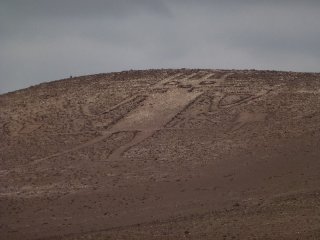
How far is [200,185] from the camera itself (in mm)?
21469

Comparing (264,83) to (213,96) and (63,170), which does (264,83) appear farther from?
(63,170)

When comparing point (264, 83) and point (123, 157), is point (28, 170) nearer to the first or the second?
point (123, 157)

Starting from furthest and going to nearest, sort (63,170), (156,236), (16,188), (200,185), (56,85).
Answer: (56,85) < (63,170) < (16,188) < (200,185) < (156,236)

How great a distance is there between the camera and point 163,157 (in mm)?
25266

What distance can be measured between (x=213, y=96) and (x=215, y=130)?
442 cm

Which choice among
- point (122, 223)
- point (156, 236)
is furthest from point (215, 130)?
point (156, 236)

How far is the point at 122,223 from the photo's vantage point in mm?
18062

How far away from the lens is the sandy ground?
17.5 meters

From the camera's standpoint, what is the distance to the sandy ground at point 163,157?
57.5 feet

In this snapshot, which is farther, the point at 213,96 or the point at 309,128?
the point at 213,96

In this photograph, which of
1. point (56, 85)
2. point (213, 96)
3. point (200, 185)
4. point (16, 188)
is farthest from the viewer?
point (56, 85)

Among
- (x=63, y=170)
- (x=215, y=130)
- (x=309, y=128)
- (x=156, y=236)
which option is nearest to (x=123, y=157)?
(x=63, y=170)

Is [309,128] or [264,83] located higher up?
[264,83]

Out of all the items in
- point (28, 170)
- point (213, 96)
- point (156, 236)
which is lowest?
point (156, 236)
